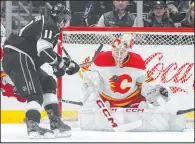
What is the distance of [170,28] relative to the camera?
5367 millimetres

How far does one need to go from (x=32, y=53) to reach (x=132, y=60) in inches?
34.2

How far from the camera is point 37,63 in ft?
13.4

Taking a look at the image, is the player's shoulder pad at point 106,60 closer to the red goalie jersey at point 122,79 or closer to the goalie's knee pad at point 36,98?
the red goalie jersey at point 122,79

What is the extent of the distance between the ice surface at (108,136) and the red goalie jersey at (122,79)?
36 cm

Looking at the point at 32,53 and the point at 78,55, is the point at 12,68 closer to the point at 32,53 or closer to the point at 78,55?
the point at 32,53

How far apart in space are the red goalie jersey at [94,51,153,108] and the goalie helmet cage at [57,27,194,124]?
2.20 ft

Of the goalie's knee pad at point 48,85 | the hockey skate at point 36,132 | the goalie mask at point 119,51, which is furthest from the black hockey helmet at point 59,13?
the hockey skate at point 36,132

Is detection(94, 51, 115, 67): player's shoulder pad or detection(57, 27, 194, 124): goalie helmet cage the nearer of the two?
detection(94, 51, 115, 67): player's shoulder pad

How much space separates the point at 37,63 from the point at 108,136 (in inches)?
27.0

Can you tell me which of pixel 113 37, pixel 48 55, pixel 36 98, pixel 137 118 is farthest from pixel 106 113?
pixel 113 37

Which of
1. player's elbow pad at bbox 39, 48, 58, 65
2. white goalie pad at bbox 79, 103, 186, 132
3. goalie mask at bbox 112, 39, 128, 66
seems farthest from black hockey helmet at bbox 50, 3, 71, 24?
white goalie pad at bbox 79, 103, 186, 132

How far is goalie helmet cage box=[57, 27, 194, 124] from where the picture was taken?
208 inches

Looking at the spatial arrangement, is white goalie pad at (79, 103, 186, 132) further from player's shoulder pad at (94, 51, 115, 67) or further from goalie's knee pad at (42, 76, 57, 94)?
goalie's knee pad at (42, 76, 57, 94)

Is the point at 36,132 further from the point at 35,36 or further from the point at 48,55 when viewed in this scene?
the point at 35,36
